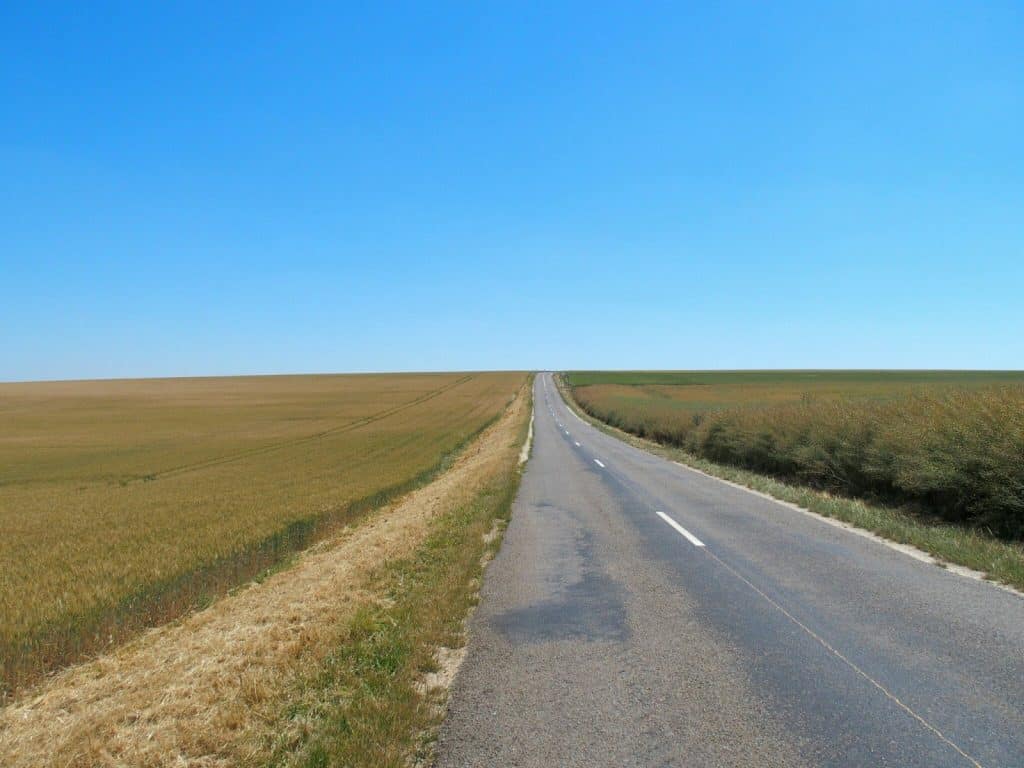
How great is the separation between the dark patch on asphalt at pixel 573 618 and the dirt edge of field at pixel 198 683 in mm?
1812

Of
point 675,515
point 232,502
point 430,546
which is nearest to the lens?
point 430,546

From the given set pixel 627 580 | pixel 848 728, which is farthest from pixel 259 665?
pixel 848 728

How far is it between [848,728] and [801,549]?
212 inches

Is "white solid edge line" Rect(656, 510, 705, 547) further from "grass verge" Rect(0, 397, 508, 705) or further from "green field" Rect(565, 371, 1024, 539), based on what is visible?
"grass verge" Rect(0, 397, 508, 705)

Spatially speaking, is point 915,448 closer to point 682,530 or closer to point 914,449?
point 914,449

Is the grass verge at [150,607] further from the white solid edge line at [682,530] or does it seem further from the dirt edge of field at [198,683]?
the white solid edge line at [682,530]

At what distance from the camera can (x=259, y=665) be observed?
18.1 feet

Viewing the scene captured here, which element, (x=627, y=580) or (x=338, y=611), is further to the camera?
(x=627, y=580)

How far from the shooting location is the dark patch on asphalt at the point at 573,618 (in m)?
5.68

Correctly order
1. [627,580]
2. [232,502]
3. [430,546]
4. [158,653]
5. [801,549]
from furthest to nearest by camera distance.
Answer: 1. [232,502]
2. [430,546]
3. [801,549]
4. [627,580]
5. [158,653]

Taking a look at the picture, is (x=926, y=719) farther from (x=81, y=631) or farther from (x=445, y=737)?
(x=81, y=631)

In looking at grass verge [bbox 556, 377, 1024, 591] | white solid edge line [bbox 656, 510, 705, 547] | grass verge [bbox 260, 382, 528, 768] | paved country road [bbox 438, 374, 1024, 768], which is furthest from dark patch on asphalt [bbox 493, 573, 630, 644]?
grass verge [bbox 556, 377, 1024, 591]

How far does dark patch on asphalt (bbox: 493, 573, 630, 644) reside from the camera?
5680 mm

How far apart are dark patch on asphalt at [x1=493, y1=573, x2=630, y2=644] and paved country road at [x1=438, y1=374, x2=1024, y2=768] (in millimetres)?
28
